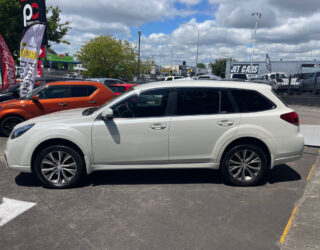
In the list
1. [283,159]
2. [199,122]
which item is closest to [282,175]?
[283,159]

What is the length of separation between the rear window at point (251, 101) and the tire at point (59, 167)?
2696 millimetres

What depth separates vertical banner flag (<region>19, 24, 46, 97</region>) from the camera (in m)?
8.85

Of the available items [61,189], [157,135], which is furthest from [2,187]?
[157,135]

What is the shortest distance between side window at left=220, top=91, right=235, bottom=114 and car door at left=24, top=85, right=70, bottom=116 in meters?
4.96

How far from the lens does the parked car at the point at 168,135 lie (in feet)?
14.1

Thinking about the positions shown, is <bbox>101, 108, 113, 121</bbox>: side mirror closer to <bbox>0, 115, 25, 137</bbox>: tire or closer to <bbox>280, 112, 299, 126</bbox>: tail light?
<bbox>280, 112, 299, 126</bbox>: tail light

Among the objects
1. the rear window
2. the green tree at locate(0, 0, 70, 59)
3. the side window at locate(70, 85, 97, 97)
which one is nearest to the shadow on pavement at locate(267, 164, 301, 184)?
the rear window

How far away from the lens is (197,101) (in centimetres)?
447

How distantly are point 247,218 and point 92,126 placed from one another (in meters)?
2.57

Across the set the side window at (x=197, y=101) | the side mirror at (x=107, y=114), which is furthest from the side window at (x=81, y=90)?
the side window at (x=197, y=101)

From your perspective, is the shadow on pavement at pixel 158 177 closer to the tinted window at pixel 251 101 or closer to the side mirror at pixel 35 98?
the tinted window at pixel 251 101

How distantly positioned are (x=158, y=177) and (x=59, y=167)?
1702 mm

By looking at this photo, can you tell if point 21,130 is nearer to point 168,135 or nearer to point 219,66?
point 168,135

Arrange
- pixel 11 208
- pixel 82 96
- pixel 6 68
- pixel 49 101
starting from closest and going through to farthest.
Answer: pixel 11 208
pixel 49 101
pixel 82 96
pixel 6 68
